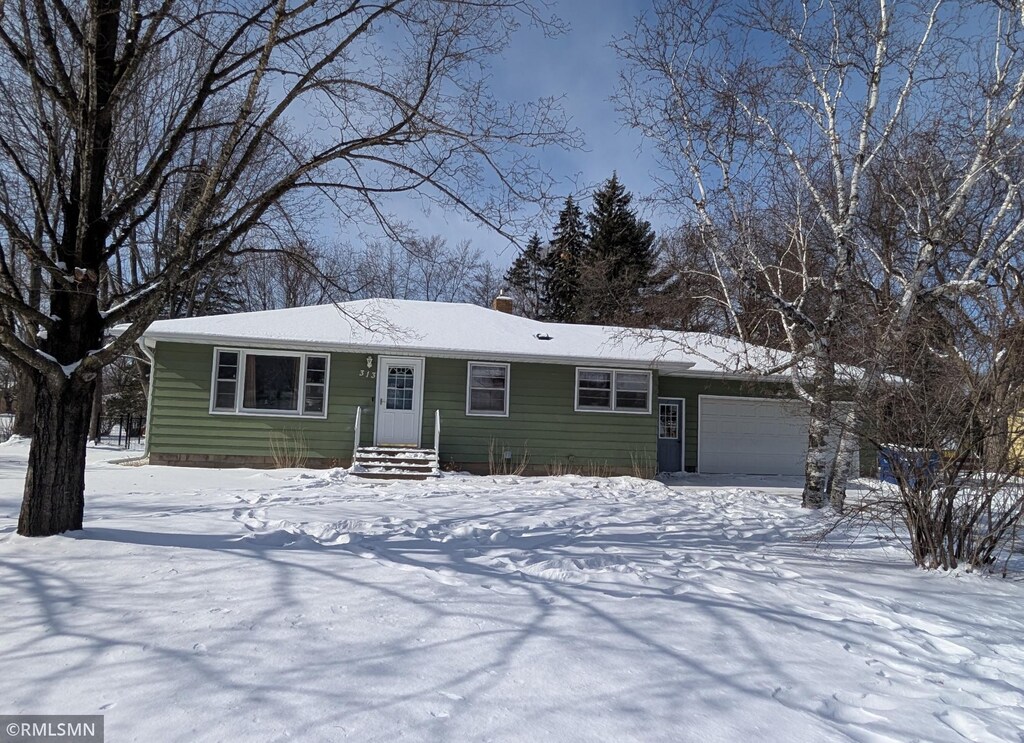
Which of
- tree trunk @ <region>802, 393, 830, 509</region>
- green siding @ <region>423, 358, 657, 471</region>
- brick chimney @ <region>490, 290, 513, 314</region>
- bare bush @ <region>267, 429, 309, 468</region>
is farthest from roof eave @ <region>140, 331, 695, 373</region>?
brick chimney @ <region>490, 290, 513, 314</region>

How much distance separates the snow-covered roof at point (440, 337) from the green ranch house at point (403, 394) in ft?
0.13

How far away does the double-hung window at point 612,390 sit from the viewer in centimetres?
1377

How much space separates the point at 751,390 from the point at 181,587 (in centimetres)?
1361

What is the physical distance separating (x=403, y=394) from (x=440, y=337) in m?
1.40

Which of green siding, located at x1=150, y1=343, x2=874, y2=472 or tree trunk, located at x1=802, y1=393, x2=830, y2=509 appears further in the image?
green siding, located at x1=150, y1=343, x2=874, y2=472

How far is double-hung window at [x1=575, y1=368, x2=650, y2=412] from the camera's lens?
1377 centimetres

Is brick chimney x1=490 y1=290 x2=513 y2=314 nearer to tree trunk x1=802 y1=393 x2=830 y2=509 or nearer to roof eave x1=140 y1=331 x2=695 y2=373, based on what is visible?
roof eave x1=140 y1=331 x2=695 y2=373

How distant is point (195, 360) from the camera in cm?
1257

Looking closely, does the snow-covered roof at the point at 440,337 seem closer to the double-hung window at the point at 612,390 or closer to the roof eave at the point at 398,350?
the roof eave at the point at 398,350

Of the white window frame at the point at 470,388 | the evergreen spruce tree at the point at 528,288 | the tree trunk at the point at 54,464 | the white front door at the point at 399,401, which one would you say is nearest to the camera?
the tree trunk at the point at 54,464

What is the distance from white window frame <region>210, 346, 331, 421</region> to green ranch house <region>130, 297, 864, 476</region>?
0.8 inches

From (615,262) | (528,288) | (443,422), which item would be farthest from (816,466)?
(528,288)

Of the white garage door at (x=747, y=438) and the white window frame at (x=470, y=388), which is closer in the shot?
the white window frame at (x=470, y=388)

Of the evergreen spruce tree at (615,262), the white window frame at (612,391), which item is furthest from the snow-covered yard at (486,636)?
the evergreen spruce tree at (615,262)
